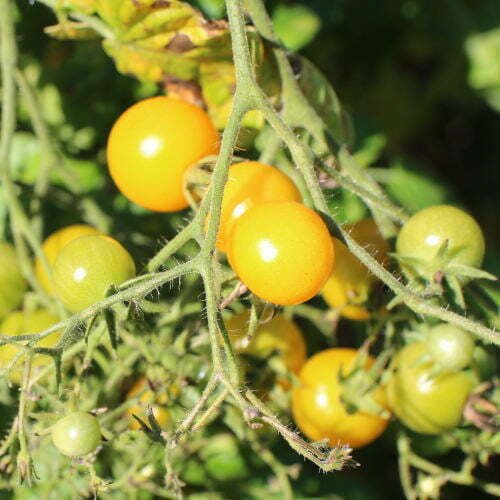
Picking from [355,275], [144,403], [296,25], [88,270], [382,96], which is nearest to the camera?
[88,270]

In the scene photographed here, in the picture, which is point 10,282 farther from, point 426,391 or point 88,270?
point 426,391

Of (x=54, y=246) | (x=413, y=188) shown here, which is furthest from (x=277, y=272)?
(x=413, y=188)

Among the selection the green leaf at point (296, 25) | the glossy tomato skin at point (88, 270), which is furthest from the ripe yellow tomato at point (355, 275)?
the green leaf at point (296, 25)

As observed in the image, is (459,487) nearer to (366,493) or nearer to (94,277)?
(366,493)

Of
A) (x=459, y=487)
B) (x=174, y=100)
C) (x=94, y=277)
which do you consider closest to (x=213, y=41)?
(x=174, y=100)

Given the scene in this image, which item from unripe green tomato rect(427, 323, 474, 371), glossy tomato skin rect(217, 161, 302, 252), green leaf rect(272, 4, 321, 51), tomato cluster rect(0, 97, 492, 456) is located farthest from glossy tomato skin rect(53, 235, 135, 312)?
green leaf rect(272, 4, 321, 51)

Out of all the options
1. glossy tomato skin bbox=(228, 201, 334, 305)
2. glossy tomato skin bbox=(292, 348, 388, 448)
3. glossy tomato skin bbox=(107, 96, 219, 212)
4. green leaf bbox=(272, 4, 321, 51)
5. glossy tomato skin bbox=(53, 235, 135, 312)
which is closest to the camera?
glossy tomato skin bbox=(228, 201, 334, 305)

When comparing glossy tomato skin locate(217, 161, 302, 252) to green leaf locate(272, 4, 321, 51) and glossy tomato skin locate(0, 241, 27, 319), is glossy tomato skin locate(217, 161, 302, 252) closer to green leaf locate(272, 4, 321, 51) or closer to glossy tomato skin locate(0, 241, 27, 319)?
glossy tomato skin locate(0, 241, 27, 319)
